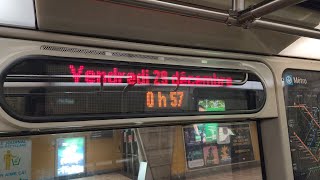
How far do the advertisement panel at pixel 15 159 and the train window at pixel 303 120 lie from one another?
1.67 m

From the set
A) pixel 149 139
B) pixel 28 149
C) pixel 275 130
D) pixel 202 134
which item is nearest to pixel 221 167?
pixel 202 134

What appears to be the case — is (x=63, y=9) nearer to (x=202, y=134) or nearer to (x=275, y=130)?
(x=202, y=134)

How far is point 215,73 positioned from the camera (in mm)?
1789

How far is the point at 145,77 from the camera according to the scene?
154 cm

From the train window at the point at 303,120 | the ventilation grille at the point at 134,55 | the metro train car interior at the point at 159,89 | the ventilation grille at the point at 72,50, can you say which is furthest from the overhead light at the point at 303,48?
the ventilation grille at the point at 72,50

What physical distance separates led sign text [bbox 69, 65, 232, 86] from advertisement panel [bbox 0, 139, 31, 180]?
1.28 feet

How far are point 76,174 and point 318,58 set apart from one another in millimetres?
1925

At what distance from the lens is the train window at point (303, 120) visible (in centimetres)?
213

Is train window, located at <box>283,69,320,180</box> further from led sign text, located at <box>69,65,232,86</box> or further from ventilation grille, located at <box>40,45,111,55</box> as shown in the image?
ventilation grille, located at <box>40,45,111,55</box>

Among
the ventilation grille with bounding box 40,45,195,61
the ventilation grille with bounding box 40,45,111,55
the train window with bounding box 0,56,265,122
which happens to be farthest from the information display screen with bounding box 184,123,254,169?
the ventilation grille with bounding box 40,45,111,55

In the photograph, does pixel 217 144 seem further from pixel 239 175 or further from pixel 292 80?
pixel 292 80

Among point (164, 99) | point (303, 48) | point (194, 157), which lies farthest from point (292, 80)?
point (164, 99)

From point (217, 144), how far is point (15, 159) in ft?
4.28

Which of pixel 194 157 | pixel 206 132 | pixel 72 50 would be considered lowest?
pixel 194 157
